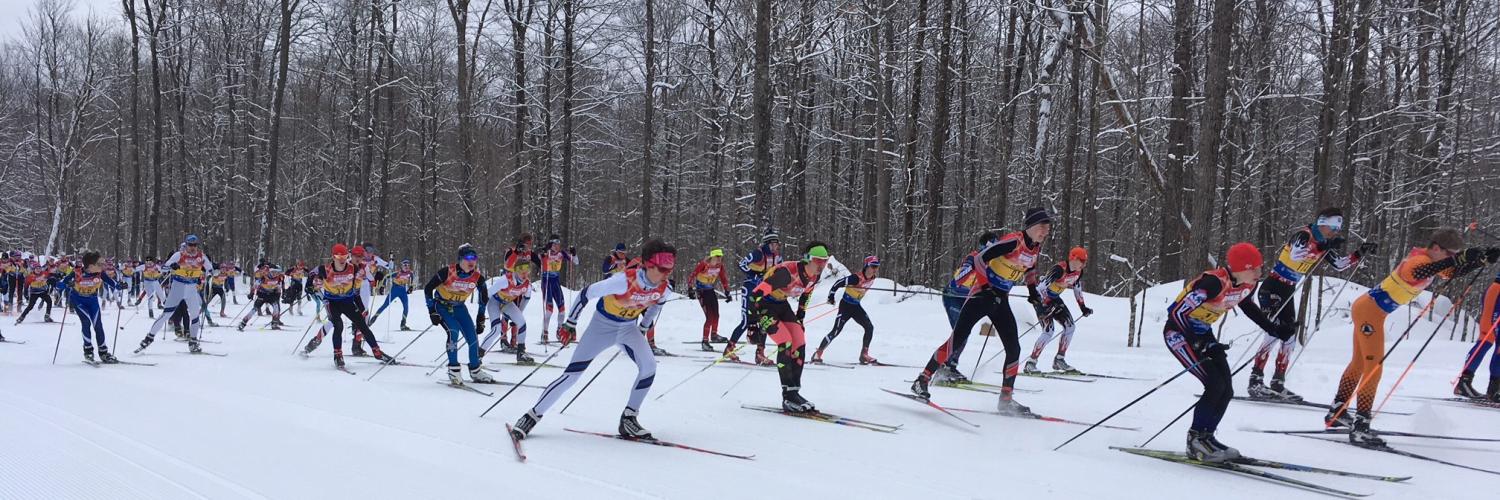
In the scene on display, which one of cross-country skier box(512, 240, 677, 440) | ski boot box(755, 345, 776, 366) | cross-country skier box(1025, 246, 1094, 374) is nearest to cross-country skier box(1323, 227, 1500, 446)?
cross-country skier box(1025, 246, 1094, 374)

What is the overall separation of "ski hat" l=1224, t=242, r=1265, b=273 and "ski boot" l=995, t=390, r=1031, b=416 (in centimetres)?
227

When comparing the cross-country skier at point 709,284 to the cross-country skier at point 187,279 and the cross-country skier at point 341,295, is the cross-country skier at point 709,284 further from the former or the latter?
the cross-country skier at point 187,279

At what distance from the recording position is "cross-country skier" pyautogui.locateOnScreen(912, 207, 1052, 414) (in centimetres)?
757

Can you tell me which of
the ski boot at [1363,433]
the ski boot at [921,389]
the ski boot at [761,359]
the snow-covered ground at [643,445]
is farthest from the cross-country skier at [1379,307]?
the ski boot at [761,359]

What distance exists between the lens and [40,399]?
8508 millimetres

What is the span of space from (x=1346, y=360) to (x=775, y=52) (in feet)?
43.7

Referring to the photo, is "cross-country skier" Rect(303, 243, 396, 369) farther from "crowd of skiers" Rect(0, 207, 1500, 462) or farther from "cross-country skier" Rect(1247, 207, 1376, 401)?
"cross-country skier" Rect(1247, 207, 1376, 401)

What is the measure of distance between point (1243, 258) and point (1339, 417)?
2047mm

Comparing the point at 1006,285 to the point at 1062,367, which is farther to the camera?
the point at 1062,367

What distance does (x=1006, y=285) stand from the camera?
780 centimetres

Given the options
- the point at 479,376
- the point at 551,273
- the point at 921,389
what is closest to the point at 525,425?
the point at 479,376

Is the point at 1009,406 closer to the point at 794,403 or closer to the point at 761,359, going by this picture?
the point at 794,403

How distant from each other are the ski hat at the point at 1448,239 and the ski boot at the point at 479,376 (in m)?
9.18

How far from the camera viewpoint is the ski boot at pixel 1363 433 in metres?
6.29
